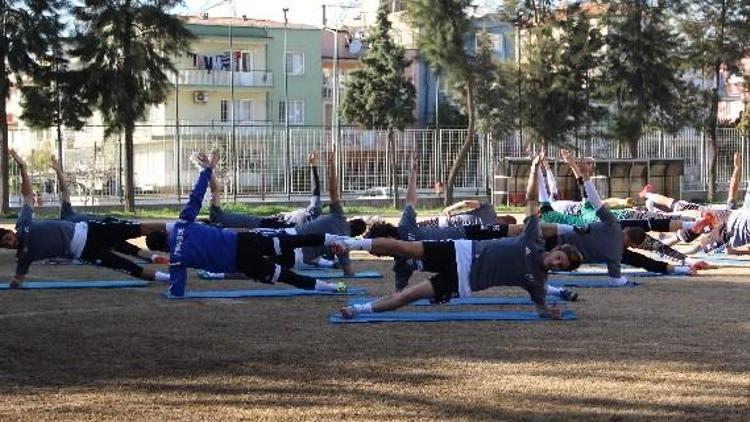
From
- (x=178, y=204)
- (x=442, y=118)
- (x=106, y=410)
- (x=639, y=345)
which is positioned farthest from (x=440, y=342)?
(x=442, y=118)

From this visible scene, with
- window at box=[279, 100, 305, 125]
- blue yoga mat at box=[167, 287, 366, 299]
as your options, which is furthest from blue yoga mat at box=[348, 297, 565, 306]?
window at box=[279, 100, 305, 125]

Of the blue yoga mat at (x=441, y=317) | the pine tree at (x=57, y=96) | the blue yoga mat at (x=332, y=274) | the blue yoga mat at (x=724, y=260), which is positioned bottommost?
the blue yoga mat at (x=724, y=260)

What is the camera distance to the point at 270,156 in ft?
107

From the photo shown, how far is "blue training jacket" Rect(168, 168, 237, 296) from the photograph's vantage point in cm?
961

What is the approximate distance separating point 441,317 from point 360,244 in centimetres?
94

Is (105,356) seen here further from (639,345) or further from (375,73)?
(375,73)

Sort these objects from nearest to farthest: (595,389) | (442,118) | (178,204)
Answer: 1. (595,389)
2. (178,204)
3. (442,118)

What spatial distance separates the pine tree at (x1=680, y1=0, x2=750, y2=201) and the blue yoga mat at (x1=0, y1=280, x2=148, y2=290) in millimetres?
24261

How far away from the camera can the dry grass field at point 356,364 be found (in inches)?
227

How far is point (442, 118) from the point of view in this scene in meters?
50.0

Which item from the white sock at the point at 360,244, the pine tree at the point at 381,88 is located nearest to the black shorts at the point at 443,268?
the white sock at the point at 360,244

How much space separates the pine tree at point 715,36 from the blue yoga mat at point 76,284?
2426 centimetres

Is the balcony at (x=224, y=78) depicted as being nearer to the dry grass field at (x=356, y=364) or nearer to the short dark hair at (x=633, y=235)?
the short dark hair at (x=633, y=235)

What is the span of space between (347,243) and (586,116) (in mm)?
25417
